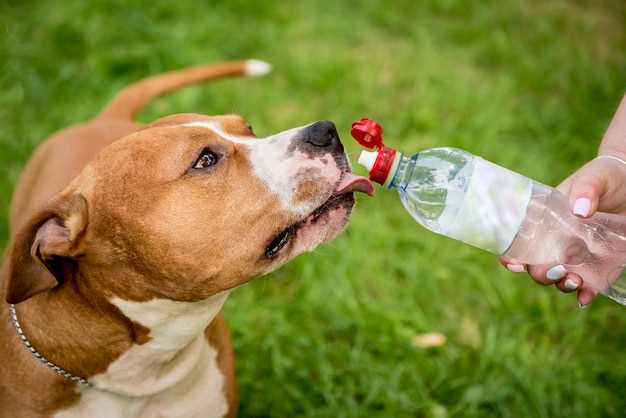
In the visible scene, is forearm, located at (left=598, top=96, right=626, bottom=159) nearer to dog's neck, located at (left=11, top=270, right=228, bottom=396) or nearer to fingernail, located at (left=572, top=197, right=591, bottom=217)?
fingernail, located at (left=572, top=197, right=591, bottom=217)

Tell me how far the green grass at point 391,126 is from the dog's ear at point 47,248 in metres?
1.57

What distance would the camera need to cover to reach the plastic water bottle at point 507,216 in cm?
266

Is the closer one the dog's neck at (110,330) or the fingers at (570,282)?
the dog's neck at (110,330)

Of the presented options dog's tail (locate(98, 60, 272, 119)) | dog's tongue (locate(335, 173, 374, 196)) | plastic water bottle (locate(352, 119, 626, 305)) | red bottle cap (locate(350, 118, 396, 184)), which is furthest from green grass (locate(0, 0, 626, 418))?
red bottle cap (locate(350, 118, 396, 184))

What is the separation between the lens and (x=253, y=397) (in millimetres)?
3602

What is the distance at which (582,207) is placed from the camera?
238 centimetres

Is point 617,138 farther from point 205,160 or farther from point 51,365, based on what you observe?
point 51,365

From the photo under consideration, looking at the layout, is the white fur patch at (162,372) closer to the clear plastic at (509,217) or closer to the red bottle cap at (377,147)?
the red bottle cap at (377,147)

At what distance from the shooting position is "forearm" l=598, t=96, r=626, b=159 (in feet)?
9.39

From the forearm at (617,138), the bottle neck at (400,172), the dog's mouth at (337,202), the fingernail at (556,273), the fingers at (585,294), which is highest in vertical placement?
the forearm at (617,138)

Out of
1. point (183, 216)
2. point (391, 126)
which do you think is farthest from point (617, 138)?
point (391, 126)

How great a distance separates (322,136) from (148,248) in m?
0.80

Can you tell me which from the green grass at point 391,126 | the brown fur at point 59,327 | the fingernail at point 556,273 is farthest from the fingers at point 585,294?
the brown fur at point 59,327

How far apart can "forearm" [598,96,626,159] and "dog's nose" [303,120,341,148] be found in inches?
49.9
